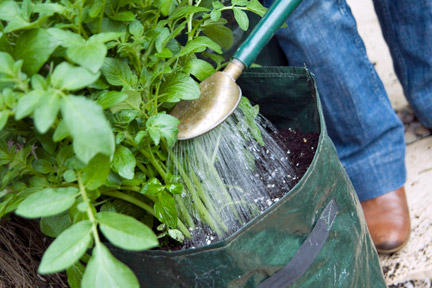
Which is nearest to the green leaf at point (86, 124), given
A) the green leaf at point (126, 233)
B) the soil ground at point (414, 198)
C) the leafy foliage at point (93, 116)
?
the leafy foliage at point (93, 116)

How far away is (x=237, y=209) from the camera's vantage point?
0.96m

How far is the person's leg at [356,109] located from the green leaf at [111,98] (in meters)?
0.69

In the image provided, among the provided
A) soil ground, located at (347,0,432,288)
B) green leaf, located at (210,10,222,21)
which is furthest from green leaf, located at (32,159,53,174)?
soil ground, located at (347,0,432,288)

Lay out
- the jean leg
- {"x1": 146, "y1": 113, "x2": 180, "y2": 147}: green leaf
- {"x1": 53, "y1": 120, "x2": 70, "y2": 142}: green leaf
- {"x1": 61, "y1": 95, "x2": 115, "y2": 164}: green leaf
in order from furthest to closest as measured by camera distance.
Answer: the jean leg → {"x1": 146, "y1": 113, "x2": 180, "y2": 147}: green leaf → {"x1": 53, "y1": 120, "x2": 70, "y2": 142}: green leaf → {"x1": 61, "y1": 95, "x2": 115, "y2": 164}: green leaf

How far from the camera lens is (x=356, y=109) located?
1.41 meters

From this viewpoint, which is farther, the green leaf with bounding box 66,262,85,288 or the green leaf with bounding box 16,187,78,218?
the green leaf with bounding box 66,262,85,288

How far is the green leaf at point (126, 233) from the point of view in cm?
61

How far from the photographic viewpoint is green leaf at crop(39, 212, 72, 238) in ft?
2.94

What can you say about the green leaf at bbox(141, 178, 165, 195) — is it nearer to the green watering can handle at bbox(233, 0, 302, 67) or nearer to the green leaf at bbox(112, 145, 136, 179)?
the green leaf at bbox(112, 145, 136, 179)

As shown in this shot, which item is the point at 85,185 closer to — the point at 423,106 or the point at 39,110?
the point at 39,110

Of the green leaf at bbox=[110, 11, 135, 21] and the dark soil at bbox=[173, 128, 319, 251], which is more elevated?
the green leaf at bbox=[110, 11, 135, 21]

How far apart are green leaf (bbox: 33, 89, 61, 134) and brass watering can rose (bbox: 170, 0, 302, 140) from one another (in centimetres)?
34

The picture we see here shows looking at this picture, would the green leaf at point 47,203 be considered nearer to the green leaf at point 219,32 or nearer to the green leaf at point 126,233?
the green leaf at point 126,233

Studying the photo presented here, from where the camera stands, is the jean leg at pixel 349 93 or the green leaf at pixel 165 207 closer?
the green leaf at pixel 165 207
